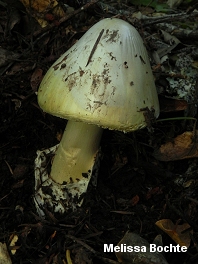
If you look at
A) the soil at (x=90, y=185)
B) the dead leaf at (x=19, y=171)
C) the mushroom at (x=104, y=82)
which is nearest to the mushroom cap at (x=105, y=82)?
the mushroom at (x=104, y=82)

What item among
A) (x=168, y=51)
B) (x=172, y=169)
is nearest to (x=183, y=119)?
(x=172, y=169)

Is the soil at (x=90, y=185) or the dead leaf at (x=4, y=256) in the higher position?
the soil at (x=90, y=185)

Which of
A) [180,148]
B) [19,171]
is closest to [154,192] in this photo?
[180,148]

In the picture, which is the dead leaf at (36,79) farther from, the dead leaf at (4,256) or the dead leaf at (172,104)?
the dead leaf at (4,256)

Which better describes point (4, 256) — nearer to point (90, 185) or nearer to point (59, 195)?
point (59, 195)

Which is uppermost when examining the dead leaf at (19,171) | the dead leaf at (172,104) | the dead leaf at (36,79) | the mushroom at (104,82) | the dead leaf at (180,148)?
the mushroom at (104,82)

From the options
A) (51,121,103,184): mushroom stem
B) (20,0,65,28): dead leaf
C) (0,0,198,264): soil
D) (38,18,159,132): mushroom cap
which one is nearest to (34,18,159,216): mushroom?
(38,18,159,132): mushroom cap
